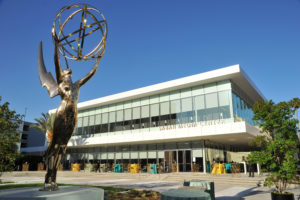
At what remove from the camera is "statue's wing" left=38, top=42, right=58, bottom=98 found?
702 cm

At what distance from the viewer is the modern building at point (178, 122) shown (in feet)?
74.9

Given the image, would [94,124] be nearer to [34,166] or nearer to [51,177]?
[34,166]

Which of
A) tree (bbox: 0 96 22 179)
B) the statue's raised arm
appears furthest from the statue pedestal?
tree (bbox: 0 96 22 179)

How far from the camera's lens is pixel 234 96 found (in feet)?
79.0

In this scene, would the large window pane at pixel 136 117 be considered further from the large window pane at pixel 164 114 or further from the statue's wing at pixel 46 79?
the statue's wing at pixel 46 79

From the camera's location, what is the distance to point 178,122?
2573cm

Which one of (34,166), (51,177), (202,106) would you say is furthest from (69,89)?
(34,166)

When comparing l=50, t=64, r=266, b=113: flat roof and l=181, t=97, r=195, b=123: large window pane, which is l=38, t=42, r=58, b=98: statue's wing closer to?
l=50, t=64, r=266, b=113: flat roof

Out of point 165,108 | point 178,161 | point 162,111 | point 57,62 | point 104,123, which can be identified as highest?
point 165,108

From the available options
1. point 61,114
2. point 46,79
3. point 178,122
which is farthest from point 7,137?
point 178,122

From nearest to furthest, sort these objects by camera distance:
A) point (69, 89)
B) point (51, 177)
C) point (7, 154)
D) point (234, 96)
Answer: point (51, 177) → point (69, 89) → point (7, 154) → point (234, 96)

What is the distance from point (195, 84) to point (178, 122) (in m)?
4.83

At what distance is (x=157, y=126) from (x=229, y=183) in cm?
1201

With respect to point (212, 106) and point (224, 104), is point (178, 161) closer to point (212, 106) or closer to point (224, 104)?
point (212, 106)
